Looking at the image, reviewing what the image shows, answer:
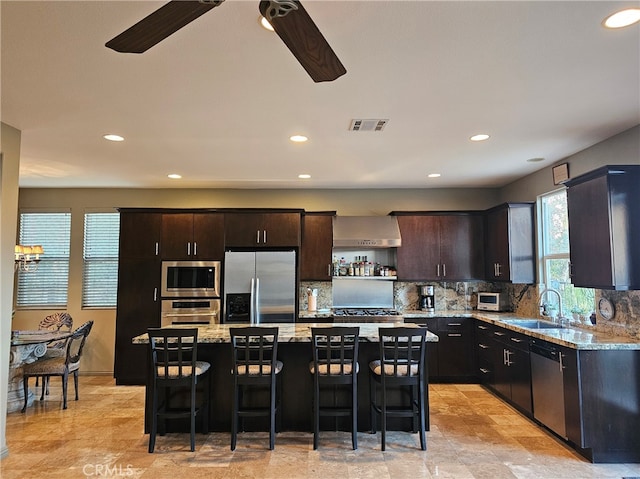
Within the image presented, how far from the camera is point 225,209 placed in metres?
5.93

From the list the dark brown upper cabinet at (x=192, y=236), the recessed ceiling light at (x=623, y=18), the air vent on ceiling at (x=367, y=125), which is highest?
the air vent on ceiling at (x=367, y=125)

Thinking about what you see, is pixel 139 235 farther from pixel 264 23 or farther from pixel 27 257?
pixel 264 23

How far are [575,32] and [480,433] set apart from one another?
340 cm

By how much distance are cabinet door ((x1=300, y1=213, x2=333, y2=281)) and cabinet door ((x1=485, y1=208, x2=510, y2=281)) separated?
2.34 metres

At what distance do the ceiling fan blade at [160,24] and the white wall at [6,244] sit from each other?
2495 millimetres

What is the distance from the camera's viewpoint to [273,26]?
5.16 ft

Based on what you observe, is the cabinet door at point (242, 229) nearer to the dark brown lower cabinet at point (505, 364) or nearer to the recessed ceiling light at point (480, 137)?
the recessed ceiling light at point (480, 137)

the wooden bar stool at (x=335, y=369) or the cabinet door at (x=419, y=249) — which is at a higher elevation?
the cabinet door at (x=419, y=249)

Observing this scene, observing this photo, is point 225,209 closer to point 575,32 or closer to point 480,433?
point 480,433

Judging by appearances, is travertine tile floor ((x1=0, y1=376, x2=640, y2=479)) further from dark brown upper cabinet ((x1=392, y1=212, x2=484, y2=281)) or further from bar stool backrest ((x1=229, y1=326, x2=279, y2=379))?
dark brown upper cabinet ((x1=392, y1=212, x2=484, y2=281))

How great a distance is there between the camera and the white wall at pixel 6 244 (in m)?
3.35

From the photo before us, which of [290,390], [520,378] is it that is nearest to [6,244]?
[290,390]

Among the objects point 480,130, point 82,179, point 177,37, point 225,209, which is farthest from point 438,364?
point 82,179

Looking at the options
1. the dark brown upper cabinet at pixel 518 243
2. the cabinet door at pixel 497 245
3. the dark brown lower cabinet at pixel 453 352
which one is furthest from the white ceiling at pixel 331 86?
the dark brown lower cabinet at pixel 453 352
